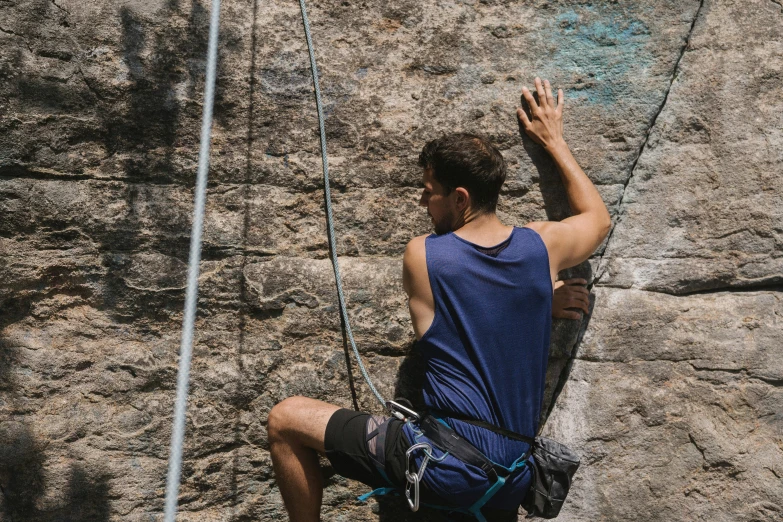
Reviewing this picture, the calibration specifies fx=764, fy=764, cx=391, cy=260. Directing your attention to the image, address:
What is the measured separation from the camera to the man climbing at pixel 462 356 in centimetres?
241

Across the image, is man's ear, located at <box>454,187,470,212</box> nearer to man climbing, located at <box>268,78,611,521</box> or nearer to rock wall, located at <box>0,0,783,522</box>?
man climbing, located at <box>268,78,611,521</box>

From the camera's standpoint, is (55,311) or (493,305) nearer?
(493,305)

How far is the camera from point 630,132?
9.39 feet

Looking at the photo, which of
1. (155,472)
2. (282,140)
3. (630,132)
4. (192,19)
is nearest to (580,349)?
(630,132)

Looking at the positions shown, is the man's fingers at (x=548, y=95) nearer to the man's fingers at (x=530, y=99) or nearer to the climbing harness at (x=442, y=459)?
the man's fingers at (x=530, y=99)

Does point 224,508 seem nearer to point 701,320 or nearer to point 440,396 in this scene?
point 440,396

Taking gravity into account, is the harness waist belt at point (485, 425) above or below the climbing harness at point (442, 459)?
above

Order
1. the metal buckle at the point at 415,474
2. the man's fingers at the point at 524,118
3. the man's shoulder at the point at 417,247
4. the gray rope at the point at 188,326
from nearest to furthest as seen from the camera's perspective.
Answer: the gray rope at the point at 188,326, the metal buckle at the point at 415,474, the man's shoulder at the point at 417,247, the man's fingers at the point at 524,118

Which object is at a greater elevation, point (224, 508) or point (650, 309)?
point (650, 309)

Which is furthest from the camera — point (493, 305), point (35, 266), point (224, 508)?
point (224, 508)

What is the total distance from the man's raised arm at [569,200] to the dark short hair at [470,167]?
22 centimetres

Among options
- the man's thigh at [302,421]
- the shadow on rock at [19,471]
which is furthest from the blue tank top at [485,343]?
the shadow on rock at [19,471]

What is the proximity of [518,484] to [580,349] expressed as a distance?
687 mm

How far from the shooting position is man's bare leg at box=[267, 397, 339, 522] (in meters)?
2.53
